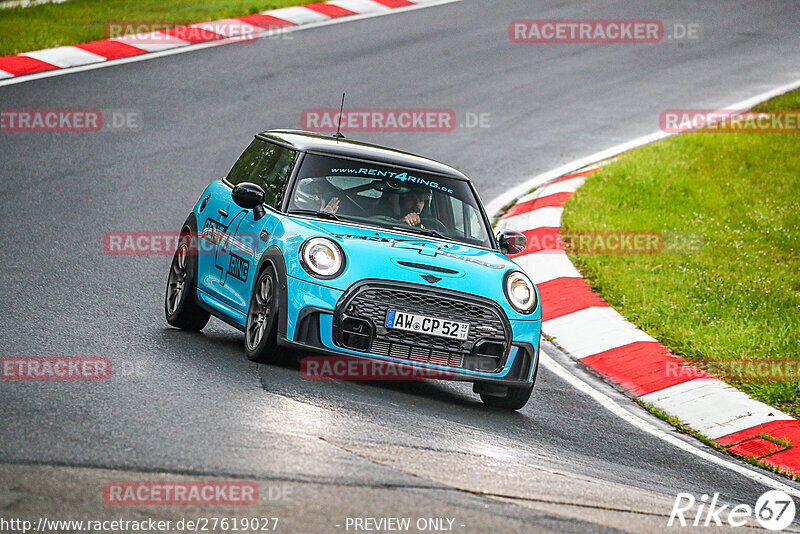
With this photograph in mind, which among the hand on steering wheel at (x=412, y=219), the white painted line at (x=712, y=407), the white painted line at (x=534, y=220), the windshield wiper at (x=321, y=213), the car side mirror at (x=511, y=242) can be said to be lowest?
the white painted line at (x=712, y=407)

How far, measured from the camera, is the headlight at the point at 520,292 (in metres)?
7.13

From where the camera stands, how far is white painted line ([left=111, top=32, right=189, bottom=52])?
18.8 m

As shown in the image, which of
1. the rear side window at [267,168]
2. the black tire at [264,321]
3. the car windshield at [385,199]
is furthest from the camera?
the rear side window at [267,168]

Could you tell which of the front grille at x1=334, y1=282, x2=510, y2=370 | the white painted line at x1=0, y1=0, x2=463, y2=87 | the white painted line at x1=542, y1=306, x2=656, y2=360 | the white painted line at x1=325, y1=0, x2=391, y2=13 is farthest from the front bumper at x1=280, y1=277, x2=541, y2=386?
the white painted line at x1=325, y1=0, x2=391, y2=13

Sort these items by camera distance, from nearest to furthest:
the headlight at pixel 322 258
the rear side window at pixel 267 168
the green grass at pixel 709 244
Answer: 1. the headlight at pixel 322 258
2. the rear side window at pixel 267 168
3. the green grass at pixel 709 244

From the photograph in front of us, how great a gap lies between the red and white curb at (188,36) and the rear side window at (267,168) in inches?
344

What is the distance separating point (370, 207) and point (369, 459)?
Result: 2918 mm

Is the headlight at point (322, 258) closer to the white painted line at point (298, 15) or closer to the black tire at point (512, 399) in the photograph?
the black tire at point (512, 399)

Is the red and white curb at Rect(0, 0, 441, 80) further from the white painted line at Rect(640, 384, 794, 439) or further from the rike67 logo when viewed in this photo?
the rike67 logo

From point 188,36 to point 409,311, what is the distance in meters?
14.1

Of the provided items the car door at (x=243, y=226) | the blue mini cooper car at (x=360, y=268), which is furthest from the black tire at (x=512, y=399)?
the car door at (x=243, y=226)

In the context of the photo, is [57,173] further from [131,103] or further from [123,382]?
[123,382]

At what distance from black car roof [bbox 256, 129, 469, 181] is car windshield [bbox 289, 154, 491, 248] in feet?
0.23

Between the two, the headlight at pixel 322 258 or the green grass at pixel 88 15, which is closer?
the headlight at pixel 322 258
